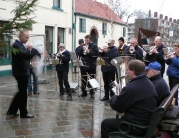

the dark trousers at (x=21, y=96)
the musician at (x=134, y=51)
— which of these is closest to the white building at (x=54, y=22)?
the musician at (x=134, y=51)

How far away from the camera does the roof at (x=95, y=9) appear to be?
79.0 feet

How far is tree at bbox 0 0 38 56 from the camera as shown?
3.67 metres

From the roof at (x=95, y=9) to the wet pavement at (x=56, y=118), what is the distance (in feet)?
50.1

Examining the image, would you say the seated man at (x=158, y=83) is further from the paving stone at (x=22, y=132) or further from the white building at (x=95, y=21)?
the white building at (x=95, y=21)

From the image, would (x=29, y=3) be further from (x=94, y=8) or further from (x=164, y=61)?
(x=94, y=8)

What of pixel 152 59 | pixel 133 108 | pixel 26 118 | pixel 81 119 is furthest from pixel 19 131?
pixel 152 59

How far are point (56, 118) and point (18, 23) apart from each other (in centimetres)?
310

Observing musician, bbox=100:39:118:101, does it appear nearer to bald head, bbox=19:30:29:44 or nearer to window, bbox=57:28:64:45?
bald head, bbox=19:30:29:44

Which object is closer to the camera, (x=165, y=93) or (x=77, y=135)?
(x=165, y=93)

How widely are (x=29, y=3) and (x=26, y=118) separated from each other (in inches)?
125

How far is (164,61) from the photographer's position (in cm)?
750

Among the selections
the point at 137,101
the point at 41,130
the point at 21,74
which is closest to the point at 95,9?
the point at 21,74

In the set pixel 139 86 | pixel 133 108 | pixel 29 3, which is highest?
pixel 29 3

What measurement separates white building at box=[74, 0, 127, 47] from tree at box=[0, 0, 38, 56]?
1746 cm
